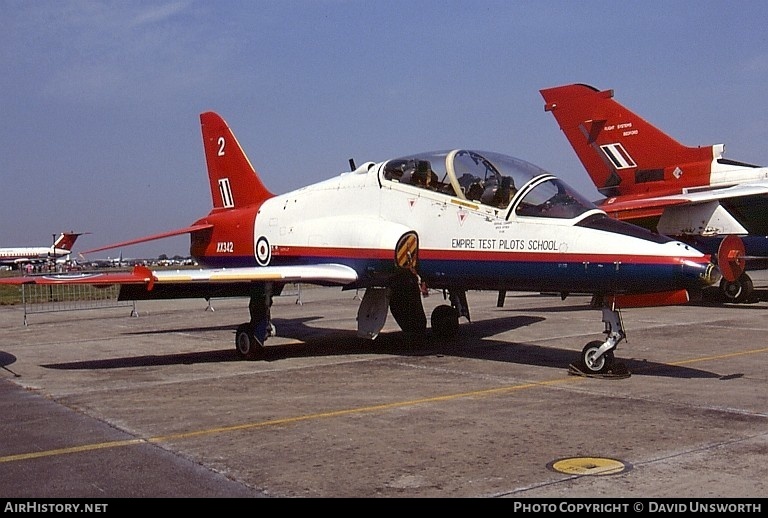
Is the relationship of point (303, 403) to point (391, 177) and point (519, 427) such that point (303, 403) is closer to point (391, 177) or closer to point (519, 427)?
point (519, 427)

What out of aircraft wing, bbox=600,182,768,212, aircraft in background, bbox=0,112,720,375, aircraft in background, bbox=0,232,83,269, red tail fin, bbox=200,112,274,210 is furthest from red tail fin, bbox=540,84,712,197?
aircraft in background, bbox=0,232,83,269

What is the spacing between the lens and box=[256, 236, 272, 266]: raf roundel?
13960 mm

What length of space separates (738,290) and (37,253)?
9610 centimetres

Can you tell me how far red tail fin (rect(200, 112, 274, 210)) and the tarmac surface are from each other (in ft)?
10.9

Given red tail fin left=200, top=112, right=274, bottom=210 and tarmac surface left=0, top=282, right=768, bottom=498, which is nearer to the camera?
tarmac surface left=0, top=282, right=768, bottom=498

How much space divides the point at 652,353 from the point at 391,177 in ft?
15.5

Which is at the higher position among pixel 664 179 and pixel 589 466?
pixel 664 179

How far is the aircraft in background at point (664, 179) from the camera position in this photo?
763 inches

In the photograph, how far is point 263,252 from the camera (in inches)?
554

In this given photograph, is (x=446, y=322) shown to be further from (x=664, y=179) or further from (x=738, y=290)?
(x=664, y=179)

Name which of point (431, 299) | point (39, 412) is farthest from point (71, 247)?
point (39, 412)

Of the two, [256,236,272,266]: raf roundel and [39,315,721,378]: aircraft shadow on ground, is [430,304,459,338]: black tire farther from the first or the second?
[256,236,272,266]: raf roundel

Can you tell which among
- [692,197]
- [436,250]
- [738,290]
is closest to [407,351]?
[436,250]

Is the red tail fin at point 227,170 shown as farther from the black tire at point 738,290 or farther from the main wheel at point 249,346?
the black tire at point 738,290
